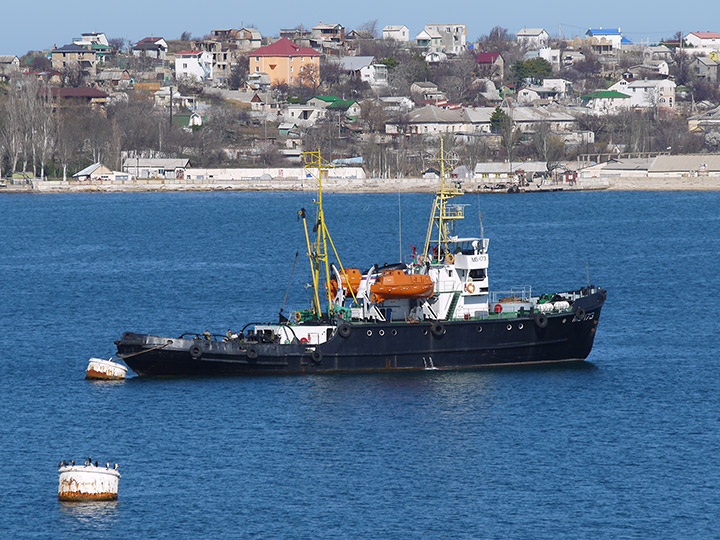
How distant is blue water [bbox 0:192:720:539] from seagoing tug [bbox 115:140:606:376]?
2.23 feet

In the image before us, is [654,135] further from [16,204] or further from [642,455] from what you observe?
[642,455]

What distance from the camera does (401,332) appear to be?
45844 millimetres

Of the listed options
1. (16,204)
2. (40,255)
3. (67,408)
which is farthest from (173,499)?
(16,204)

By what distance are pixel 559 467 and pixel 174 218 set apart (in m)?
88.3

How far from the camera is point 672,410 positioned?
42.3 metres

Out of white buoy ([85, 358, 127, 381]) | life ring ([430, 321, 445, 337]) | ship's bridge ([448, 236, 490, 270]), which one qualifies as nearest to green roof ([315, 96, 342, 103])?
ship's bridge ([448, 236, 490, 270])

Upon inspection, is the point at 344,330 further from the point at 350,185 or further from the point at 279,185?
the point at 279,185

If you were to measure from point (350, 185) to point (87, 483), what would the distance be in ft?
403

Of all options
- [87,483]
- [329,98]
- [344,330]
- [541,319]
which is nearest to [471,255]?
[541,319]

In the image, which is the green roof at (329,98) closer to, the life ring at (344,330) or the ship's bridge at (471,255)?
the ship's bridge at (471,255)

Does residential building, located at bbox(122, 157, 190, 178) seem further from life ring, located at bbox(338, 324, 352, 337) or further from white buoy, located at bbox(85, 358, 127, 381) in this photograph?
life ring, located at bbox(338, 324, 352, 337)

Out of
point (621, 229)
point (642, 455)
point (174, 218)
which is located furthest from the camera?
point (174, 218)

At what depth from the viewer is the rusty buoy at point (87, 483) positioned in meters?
32.9

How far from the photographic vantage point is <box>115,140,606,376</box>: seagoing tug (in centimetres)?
4578
